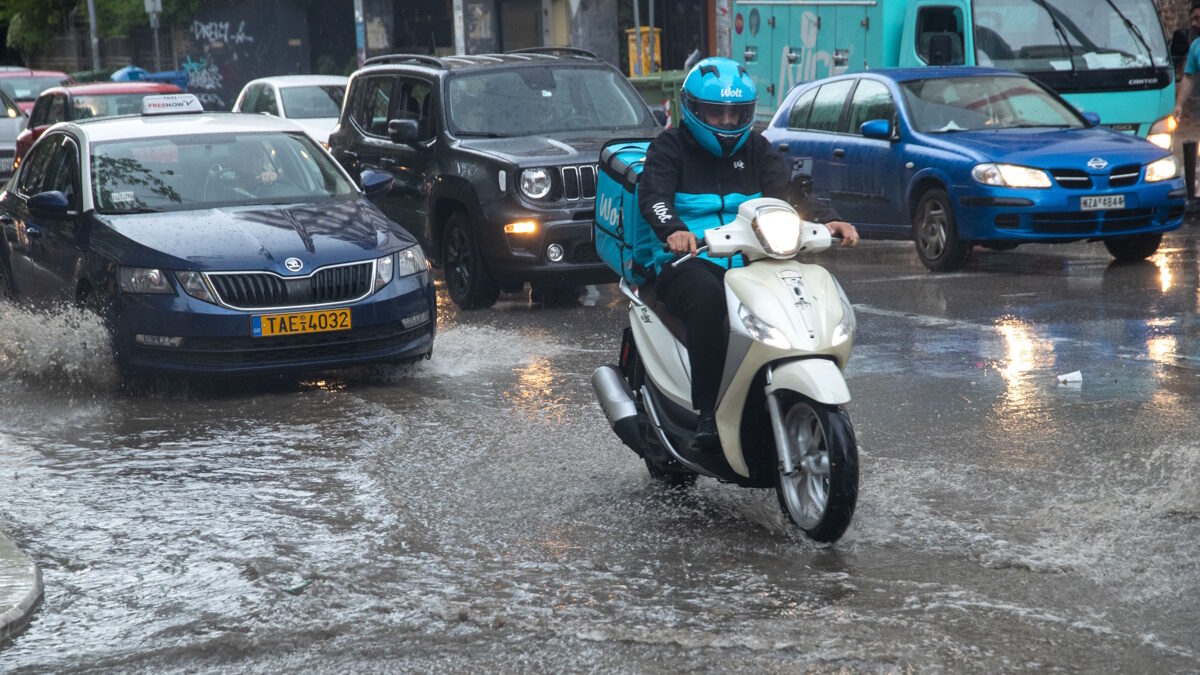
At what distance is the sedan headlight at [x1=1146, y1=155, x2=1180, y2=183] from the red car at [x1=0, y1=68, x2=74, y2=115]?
2762 centimetres

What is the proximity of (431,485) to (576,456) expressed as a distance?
2.55 ft

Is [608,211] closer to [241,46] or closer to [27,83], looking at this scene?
[27,83]

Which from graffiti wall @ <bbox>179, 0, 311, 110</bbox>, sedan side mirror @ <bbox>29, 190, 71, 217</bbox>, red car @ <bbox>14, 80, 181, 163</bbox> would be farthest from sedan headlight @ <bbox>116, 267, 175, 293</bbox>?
graffiti wall @ <bbox>179, 0, 311, 110</bbox>

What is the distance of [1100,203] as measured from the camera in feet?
41.8

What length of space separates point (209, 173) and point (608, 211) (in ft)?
13.7

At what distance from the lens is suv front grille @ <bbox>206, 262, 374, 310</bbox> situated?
29.1ft

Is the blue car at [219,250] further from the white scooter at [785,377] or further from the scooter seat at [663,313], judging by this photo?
the white scooter at [785,377]

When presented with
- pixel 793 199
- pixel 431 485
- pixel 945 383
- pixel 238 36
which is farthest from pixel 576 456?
pixel 238 36

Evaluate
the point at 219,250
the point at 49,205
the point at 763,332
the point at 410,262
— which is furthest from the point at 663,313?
the point at 49,205

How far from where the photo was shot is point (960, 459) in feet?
22.7

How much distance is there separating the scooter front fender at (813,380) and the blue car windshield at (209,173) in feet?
17.3

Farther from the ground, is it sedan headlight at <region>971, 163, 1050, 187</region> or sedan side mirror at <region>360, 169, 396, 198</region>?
sedan side mirror at <region>360, 169, 396, 198</region>

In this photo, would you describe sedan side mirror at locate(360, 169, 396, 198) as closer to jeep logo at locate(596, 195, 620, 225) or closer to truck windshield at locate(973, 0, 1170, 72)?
jeep logo at locate(596, 195, 620, 225)

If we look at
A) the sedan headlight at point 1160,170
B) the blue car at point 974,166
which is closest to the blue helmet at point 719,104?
the blue car at point 974,166
